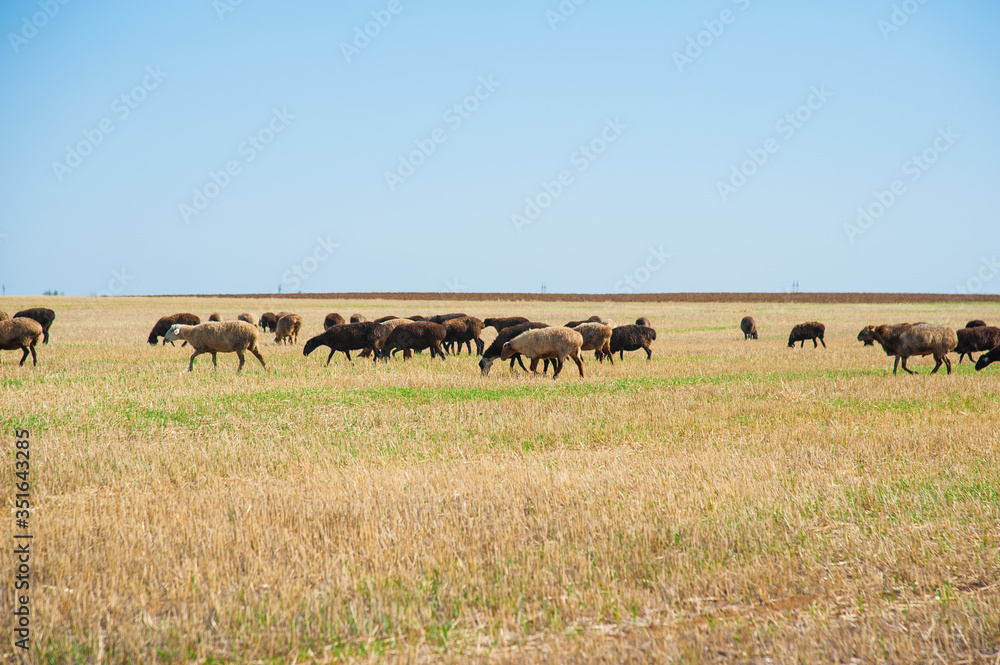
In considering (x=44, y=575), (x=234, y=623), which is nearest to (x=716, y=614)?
(x=234, y=623)

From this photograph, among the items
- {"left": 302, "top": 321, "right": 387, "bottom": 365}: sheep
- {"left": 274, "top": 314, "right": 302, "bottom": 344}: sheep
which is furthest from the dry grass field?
{"left": 274, "top": 314, "right": 302, "bottom": 344}: sheep

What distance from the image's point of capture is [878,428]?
966 centimetres

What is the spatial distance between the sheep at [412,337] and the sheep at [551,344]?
466 cm

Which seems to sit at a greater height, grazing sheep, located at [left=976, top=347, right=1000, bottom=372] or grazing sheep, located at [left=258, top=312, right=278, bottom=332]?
grazing sheep, located at [left=258, top=312, right=278, bottom=332]

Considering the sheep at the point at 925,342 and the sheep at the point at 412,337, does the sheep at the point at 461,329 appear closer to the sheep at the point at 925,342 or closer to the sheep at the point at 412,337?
the sheep at the point at 412,337

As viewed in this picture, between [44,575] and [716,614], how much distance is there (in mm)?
4720

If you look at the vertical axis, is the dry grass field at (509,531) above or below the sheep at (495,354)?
below

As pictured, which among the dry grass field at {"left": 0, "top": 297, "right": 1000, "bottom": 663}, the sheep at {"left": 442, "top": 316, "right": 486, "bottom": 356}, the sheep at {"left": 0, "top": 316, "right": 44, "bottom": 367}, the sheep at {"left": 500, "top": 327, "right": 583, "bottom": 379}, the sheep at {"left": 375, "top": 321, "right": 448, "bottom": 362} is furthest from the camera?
the sheep at {"left": 442, "top": 316, "right": 486, "bottom": 356}

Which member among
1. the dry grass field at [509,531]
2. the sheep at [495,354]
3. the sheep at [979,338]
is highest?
the sheep at [979,338]

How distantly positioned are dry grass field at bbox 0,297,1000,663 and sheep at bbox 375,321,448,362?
28.6ft

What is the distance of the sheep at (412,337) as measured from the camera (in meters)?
20.5

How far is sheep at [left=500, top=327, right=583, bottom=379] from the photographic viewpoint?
16359 millimetres

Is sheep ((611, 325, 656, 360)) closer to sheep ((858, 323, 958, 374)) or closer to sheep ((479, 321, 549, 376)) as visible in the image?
sheep ((479, 321, 549, 376))

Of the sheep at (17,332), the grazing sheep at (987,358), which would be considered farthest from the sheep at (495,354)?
the sheep at (17,332)
